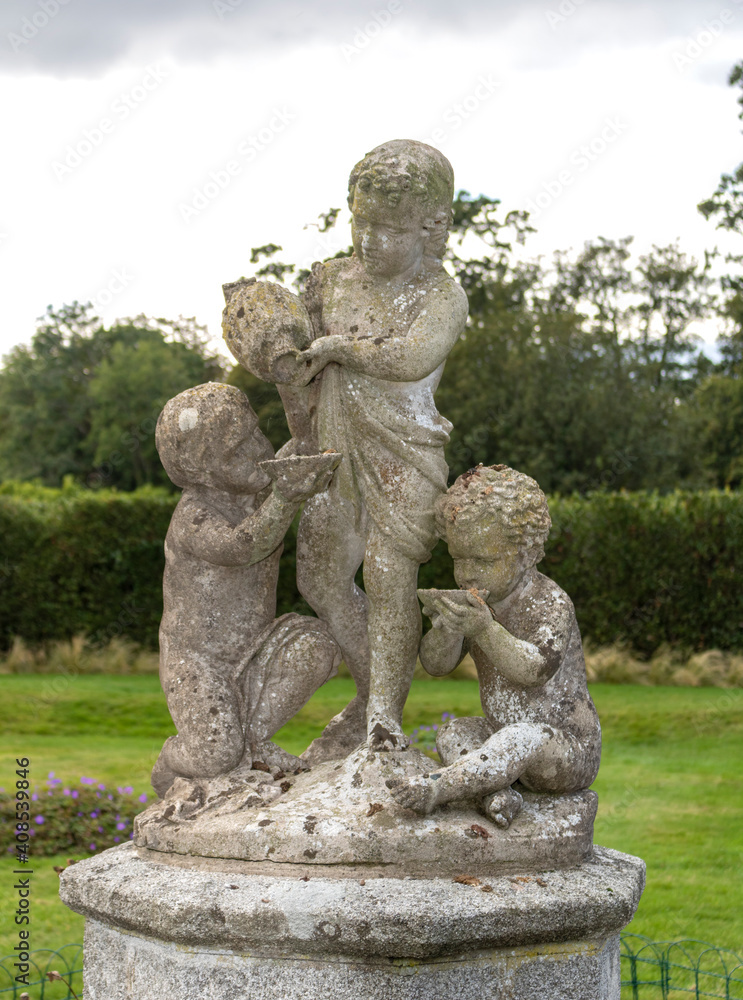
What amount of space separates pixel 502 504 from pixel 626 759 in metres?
6.57

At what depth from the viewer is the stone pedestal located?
2.73 meters

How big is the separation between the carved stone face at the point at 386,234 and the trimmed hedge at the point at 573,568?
8471mm

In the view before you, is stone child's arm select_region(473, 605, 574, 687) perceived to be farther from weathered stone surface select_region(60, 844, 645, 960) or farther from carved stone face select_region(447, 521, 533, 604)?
weathered stone surface select_region(60, 844, 645, 960)

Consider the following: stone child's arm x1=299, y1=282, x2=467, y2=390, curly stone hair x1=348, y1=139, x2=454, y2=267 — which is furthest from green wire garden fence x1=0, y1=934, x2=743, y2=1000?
curly stone hair x1=348, y1=139, x2=454, y2=267

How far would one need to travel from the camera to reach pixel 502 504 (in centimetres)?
323

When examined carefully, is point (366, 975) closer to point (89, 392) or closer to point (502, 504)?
point (502, 504)

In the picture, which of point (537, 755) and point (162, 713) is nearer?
point (537, 755)

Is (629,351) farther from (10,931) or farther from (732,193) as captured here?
(10,931)

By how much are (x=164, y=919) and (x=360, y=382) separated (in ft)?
5.78

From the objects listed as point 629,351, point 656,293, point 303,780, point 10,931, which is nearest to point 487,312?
point 629,351

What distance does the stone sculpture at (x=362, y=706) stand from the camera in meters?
2.81

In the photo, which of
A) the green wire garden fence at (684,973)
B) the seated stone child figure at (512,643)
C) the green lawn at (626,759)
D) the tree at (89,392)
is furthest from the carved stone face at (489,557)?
the tree at (89,392)

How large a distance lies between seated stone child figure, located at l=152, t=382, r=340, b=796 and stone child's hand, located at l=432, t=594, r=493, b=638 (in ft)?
1.77

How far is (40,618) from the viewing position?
1311 cm
